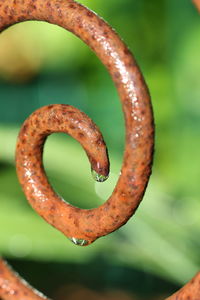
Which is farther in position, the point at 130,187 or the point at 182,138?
the point at 182,138

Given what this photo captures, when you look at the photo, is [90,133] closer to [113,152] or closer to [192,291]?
[192,291]

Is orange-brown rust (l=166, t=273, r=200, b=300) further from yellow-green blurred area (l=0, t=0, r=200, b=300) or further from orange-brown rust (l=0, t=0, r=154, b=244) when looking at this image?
yellow-green blurred area (l=0, t=0, r=200, b=300)

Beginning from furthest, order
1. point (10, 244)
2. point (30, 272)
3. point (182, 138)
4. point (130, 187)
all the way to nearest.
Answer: point (182, 138) → point (30, 272) → point (10, 244) → point (130, 187)

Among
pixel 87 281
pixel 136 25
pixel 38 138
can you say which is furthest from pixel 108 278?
pixel 38 138

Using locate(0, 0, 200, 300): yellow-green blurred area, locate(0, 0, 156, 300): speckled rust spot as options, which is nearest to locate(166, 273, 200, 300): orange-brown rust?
locate(0, 0, 156, 300): speckled rust spot

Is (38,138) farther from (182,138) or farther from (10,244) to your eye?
(182,138)

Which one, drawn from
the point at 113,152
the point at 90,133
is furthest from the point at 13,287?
the point at 113,152

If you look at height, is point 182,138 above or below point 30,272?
above
